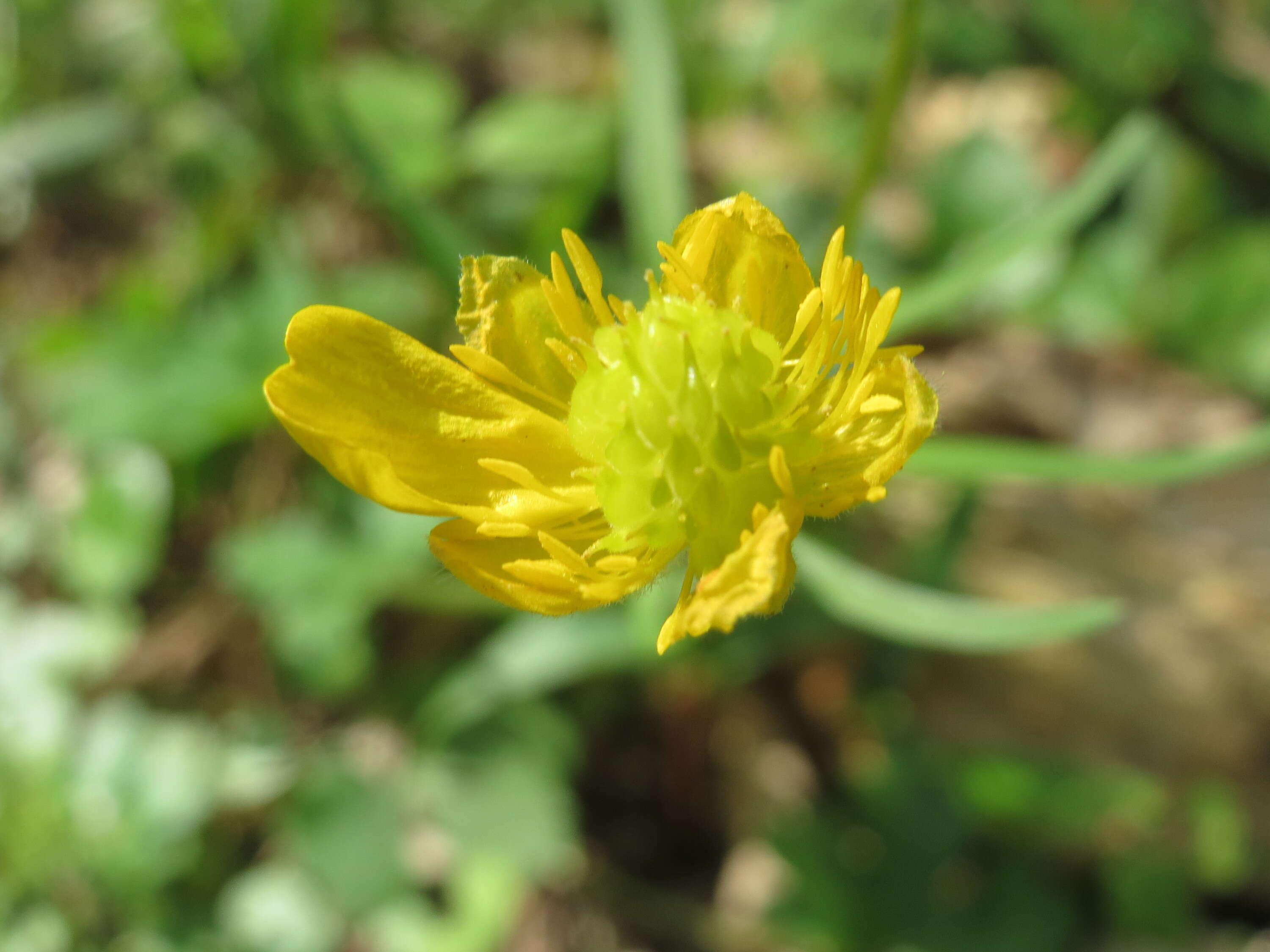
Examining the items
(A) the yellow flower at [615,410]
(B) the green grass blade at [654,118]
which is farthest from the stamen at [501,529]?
(B) the green grass blade at [654,118]

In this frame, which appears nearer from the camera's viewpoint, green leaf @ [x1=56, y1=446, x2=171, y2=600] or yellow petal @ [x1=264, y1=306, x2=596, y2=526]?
yellow petal @ [x1=264, y1=306, x2=596, y2=526]

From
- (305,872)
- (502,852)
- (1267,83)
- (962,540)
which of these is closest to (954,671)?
(962,540)

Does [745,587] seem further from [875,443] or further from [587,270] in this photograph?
[587,270]

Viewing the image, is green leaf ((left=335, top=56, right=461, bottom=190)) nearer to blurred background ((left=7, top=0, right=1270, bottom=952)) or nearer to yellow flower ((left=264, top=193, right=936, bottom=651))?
blurred background ((left=7, top=0, right=1270, bottom=952))

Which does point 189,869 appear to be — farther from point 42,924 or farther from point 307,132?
point 307,132

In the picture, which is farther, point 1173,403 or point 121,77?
point 121,77

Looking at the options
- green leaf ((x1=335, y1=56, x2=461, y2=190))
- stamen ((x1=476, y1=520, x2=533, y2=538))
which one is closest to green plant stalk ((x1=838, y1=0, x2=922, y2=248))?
stamen ((x1=476, y1=520, x2=533, y2=538))

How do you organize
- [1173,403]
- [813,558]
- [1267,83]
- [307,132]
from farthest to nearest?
[307,132] < [1267,83] < [1173,403] < [813,558]
